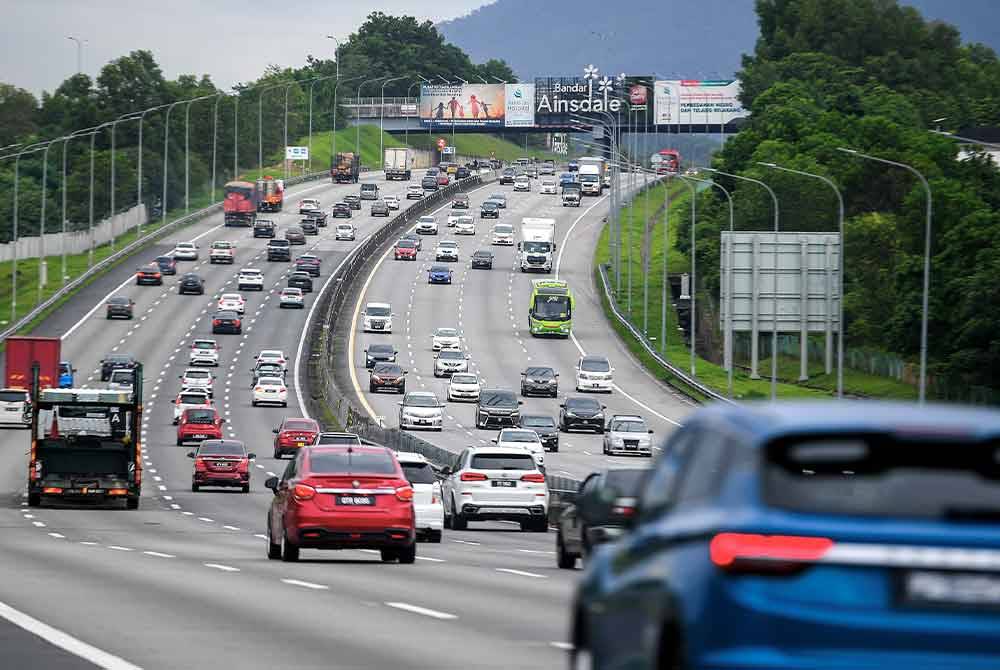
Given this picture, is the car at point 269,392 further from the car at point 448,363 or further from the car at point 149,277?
the car at point 149,277

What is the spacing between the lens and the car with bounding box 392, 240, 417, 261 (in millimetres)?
136000

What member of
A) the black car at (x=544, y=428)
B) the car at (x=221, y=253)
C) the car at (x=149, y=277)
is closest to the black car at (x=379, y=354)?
the black car at (x=544, y=428)

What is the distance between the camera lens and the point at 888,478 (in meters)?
7.23

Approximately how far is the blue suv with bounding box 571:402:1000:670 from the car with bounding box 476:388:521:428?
6780 cm

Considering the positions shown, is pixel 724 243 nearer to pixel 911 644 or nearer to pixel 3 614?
pixel 3 614

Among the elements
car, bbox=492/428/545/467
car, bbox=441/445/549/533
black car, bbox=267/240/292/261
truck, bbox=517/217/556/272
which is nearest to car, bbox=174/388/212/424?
car, bbox=492/428/545/467

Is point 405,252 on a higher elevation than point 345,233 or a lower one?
lower

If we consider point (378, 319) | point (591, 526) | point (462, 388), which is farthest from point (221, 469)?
point (378, 319)

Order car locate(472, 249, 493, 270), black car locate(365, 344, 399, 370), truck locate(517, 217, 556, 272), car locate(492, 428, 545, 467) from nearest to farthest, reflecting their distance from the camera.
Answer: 1. car locate(492, 428, 545, 467)
2. black car locate(365, 344, 399, 370)
3. truck locate(517, 217, 556, 272)
4. car locate(472, 249, 493, 270)

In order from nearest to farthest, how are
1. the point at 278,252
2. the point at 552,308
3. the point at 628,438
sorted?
the point at 628,438, the point at 552,308, the point at 278,252

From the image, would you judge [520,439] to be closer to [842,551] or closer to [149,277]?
[842,551]

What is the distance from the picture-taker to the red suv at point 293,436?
212 feet

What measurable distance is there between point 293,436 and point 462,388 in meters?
22.5

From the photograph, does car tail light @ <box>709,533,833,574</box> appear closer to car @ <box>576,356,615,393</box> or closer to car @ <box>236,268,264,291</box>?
car @ <box>576,356,615,393</box>
